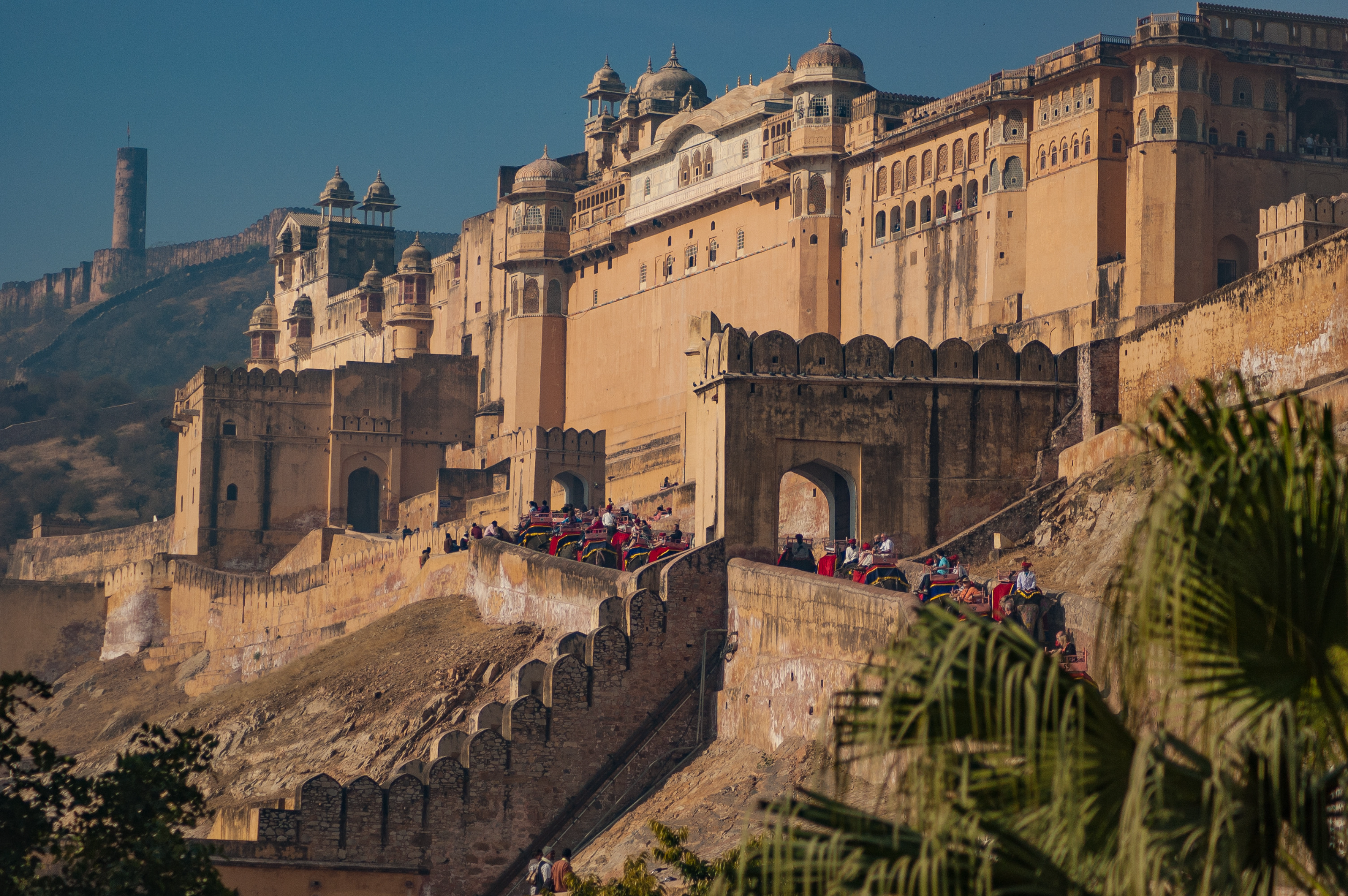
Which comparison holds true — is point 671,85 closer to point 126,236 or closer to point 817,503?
point 817,503

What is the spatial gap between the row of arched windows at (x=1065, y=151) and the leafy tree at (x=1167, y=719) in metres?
27.4

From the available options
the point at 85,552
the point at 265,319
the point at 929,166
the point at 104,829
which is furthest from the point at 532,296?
the point at 104,829

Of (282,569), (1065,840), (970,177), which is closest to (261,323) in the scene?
(282,569)

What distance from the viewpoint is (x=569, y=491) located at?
40.8 metres

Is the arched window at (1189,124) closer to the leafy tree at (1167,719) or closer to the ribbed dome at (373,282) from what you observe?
the leafy tree at (1167,719)

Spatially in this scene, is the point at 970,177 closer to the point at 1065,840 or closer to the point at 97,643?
the point at 97,643

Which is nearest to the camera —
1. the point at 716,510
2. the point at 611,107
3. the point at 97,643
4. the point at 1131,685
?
the point at 1131,685

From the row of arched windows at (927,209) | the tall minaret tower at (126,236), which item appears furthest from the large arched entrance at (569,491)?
the tall minaret tower at (126,236)

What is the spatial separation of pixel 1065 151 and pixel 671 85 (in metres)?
21.1

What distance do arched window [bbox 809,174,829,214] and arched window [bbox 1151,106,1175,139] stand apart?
953cm

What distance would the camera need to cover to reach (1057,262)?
33500mm

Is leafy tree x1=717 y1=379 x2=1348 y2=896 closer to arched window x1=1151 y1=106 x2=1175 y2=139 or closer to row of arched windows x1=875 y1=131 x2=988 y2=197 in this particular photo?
arched window x1=1151 y1=106 x2=1175 y2=139

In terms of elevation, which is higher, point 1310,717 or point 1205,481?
point 1205,481

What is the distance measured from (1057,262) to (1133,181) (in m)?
2.19
